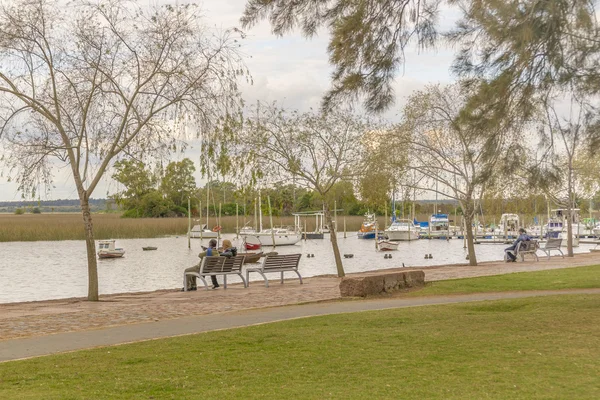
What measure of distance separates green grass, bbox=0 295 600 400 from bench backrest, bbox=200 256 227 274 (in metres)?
8.28

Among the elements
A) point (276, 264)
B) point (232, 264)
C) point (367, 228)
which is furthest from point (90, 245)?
point (367, 228)

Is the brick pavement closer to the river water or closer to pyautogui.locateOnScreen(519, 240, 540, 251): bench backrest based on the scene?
pyautogui.locateOnScreen(519, 240, 540, 251): bench backrest

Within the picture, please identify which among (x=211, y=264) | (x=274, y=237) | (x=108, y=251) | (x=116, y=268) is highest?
(x=211, y=264)

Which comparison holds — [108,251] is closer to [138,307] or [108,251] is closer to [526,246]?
[526,246]

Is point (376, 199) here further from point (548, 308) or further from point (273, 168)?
point (548, 308)

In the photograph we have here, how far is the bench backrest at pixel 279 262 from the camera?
21219 mm

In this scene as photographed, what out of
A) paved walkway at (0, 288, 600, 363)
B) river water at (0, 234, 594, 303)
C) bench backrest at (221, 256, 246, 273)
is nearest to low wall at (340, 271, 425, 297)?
paved walkway at (0, 288, 600, 363)

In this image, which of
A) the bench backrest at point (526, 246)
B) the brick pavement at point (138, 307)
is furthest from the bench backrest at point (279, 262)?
the bench backrest at point (526, 246)

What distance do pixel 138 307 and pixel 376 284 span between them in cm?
506

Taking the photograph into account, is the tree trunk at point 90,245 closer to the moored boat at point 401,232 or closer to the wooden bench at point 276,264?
the wooden bench at point 276,264

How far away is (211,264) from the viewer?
806 inches

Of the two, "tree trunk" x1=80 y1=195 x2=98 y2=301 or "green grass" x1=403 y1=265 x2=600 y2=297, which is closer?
"green grass" x1=403 y1=265 x2=600 y2=297

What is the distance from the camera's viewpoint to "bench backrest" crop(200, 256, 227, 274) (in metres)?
20.3

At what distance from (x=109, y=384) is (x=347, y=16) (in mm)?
6755
